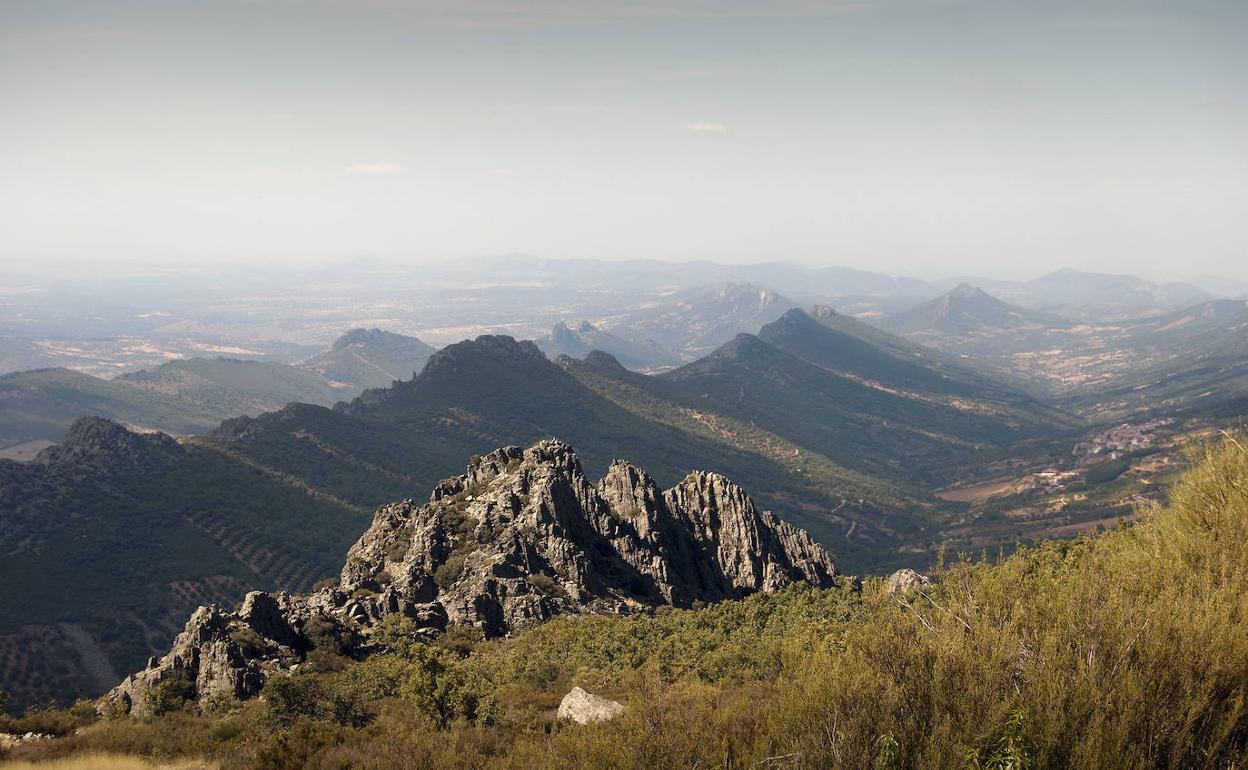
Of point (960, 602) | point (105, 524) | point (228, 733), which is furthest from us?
point (105, 524)

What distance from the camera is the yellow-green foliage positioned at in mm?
22859

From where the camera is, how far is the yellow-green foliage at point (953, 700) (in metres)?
22.9

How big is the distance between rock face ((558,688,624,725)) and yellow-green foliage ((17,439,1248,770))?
2283mm

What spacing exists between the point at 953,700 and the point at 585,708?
22.1 metres

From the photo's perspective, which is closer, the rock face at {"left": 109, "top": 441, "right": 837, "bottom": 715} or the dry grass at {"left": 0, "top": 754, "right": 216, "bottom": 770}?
the dry grass at {"left": 0, "top": 754, "right": 216, "bottom": 770}

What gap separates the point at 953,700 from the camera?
2481 centimetres

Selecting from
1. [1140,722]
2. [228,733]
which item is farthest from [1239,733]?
[228,733]

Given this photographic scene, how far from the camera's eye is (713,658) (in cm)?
5219

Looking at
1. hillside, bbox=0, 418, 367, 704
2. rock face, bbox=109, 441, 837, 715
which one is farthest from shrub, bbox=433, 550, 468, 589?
hillside, bbox=0, 418, 367, 704

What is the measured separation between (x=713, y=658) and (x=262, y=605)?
38929 millimetres

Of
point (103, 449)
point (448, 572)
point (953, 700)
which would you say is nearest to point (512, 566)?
point (448, 572)

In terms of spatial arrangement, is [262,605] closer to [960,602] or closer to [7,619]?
[960,602]

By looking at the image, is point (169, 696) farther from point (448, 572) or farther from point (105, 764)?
point (448, 572)

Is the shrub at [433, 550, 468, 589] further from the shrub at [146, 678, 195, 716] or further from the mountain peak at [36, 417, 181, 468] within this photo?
the mountain peak at [36, 417, 181, 468]
